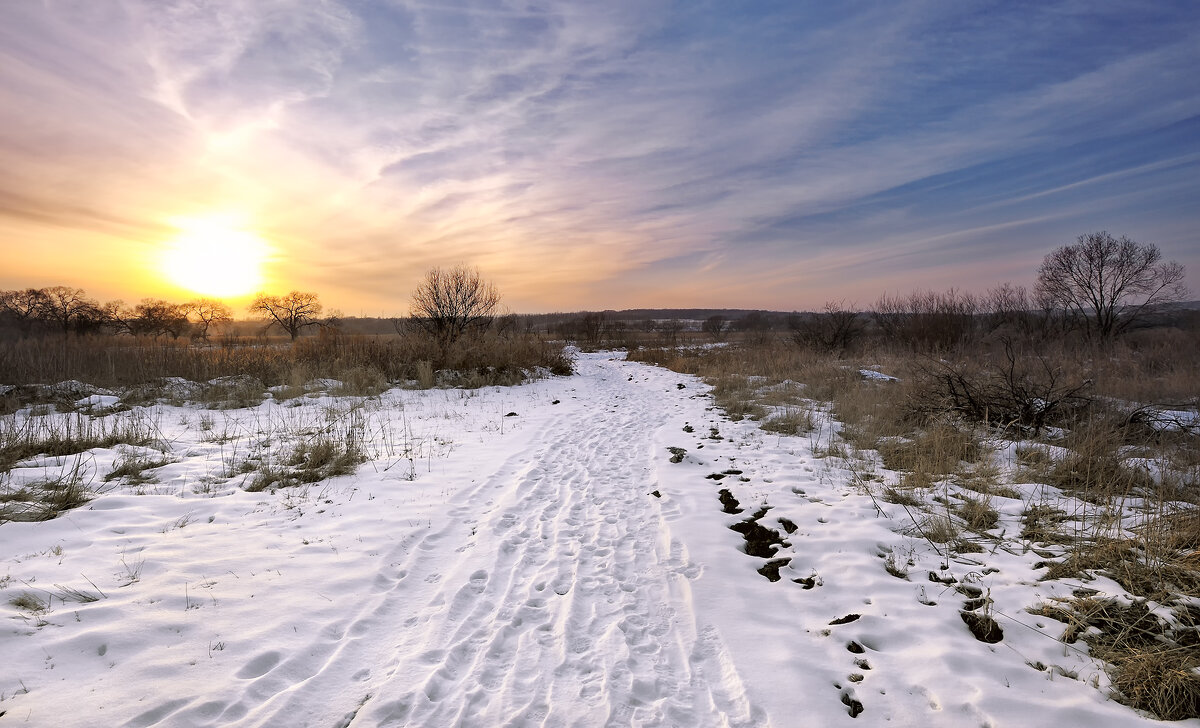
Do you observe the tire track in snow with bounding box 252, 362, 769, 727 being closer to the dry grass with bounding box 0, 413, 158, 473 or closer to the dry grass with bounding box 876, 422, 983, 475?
the dry grass with bounding box 876, 422, 983, 475

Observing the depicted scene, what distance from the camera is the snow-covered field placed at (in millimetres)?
2373

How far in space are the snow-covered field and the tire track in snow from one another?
0.06ft

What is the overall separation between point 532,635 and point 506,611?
339 millimetres

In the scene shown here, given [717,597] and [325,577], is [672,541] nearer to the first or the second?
[717,597]

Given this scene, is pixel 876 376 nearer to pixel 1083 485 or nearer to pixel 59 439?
pixel 1083 485

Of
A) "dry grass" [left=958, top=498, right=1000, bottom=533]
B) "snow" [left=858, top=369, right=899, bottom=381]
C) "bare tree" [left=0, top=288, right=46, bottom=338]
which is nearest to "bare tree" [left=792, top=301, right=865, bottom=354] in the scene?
"snow" [left=858, top=369, right=899, bottom=381]

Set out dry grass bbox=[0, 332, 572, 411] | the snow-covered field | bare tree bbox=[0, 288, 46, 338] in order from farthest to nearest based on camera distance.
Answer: bare tree bbox=[0, 288, 46, 338] < dry grass bbox=[0, 332, 572, 411] < the snow-covered field

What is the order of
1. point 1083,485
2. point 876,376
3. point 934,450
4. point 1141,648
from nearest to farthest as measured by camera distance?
point 1141,648, point 1083,485, point 934,450, point 876,376

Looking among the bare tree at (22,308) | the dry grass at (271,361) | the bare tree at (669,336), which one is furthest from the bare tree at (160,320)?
the bare tree at (669,336)

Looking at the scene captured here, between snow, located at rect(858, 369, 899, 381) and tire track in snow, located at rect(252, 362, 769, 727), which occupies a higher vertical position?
snow, located at rect(858, 369, 899, 381)

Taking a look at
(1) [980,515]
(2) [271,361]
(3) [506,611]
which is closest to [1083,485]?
(1) [980,515]

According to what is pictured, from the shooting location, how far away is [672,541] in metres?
4.54

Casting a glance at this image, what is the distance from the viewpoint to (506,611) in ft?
10.8

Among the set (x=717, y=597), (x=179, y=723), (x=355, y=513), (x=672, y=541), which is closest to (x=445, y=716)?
(x=179, y=723)
